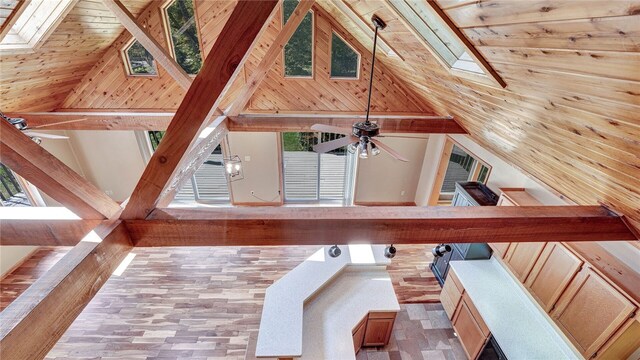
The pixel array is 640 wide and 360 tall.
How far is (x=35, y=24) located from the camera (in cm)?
288

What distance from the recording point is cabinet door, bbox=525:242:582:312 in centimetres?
233

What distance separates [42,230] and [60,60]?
382 centimetres

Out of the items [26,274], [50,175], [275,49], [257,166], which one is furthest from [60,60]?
[50,175]

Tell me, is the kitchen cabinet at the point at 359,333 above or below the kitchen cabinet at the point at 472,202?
below

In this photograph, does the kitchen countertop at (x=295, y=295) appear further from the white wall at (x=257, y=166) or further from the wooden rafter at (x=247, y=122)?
the white wall at (x=257, y=166)

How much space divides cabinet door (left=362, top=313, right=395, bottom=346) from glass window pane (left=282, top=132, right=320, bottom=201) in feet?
11.9

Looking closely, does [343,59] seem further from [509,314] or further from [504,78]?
[509,314]

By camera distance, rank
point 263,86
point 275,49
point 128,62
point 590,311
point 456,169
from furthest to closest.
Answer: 1. point 456,169
2. point 263,86
3. point 128,62
4. point 275,49
5. point 590,311

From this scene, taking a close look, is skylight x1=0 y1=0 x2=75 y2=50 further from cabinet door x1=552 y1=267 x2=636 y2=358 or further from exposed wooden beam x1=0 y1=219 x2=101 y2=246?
cabinet door x1=552 y1=267 x2=636 y2=358

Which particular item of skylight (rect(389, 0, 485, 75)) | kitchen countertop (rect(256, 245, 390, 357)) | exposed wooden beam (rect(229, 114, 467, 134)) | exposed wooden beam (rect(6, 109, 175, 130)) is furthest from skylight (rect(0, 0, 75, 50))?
kitchen countertop (rect(256, 245, 390, 357))

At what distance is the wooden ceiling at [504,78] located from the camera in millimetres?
979

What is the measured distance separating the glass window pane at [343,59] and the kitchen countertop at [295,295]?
3.22 meters

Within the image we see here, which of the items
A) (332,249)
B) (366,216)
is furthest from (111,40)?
(366,216)

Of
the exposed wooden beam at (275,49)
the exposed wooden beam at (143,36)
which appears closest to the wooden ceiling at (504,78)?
the exposed wooden beam at (275,49)
